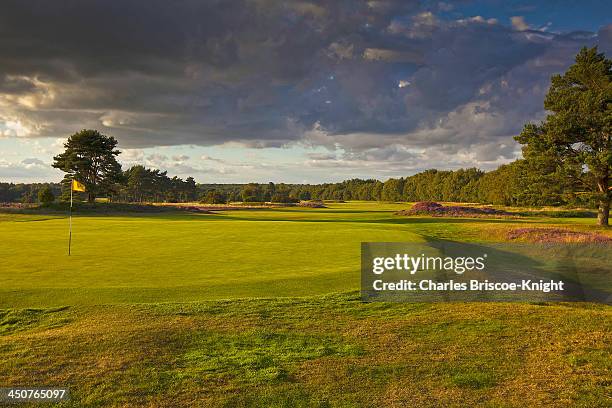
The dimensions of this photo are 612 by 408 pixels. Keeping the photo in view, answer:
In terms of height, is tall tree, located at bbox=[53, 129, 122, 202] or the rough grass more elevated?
tall tree, located at bbox=[53, 129, 122, 202]

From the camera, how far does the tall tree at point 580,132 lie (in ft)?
115

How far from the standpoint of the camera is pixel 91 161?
271 feet

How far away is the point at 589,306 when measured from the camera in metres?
12.2

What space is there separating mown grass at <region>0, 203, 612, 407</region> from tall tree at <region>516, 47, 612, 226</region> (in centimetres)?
2821


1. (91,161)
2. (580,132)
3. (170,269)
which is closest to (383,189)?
(91,161)

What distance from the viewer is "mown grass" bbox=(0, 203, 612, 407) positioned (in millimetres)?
6699

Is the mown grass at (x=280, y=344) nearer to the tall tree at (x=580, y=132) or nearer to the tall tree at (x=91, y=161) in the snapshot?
the tall tree at (x=580, y=132)

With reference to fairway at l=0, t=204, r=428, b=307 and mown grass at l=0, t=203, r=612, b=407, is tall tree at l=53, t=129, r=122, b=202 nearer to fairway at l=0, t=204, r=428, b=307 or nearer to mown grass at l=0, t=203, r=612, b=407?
Result: fairway at l=0, t=204, r=428, b=307

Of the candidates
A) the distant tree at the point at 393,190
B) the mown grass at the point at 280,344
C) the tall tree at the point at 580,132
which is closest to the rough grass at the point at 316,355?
the mown grass at the point at 280,344

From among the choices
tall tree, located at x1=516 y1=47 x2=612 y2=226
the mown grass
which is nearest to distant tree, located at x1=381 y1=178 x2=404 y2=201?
tall tree, located at x1=516 y1=47 x2=612 y2=226

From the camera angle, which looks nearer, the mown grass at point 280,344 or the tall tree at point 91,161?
the mown grass at point 280,344

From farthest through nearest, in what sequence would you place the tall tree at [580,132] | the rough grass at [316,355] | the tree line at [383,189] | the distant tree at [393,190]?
the distant tree at [393,190] → the tree line at [383,189] → the tall tree at [580,132] → the rough grass at [316,355]

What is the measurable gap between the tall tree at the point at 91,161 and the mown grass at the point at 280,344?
7257cm

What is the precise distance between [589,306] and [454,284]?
3.74m
